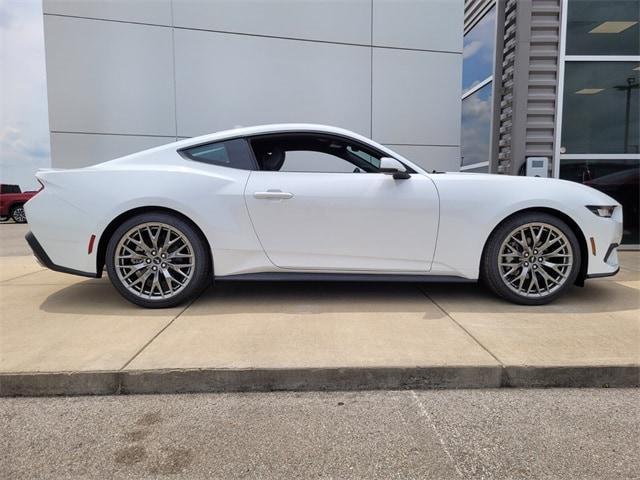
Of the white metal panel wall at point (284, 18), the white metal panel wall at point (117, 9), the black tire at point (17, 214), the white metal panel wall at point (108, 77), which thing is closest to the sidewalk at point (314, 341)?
the white metal panel wall at point (108, 77)

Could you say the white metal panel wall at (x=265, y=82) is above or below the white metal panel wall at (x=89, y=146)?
above

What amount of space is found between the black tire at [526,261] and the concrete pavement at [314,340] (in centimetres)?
13

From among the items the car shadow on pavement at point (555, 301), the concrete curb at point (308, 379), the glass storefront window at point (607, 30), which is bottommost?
the concrete curb at point (308, 379)

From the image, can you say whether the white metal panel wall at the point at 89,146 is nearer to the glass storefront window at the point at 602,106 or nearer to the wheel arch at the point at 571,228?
the wheel arch at the point at 571,228

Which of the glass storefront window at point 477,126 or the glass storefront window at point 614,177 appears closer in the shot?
the glass storefront window at point 614,177

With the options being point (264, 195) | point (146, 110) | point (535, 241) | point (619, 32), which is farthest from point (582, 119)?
point (146, 110)

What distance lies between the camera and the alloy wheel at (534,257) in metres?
3.59

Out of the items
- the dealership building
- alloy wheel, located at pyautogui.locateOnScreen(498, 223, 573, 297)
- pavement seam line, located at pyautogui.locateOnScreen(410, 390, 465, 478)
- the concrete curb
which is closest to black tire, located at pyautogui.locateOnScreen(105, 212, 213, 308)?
the concrete curb

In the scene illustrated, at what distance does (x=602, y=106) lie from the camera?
6531mm

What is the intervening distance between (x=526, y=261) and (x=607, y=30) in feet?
16.8

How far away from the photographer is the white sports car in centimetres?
348

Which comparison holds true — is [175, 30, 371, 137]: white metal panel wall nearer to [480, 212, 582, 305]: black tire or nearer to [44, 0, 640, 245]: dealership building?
[44, 0, 640, 245]: dealership building

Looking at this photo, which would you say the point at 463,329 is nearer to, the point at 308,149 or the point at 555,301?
the point at 555,301

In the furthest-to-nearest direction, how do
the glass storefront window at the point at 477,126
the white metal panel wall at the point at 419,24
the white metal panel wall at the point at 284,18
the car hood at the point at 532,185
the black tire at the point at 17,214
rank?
the black tire at the point at 17,214
the glass storefront window at the point at 477,126
the white metal panel wall at the point at 419,24
the white metal panel wall at the point at 284,18
the car hood at the point at 532,185
